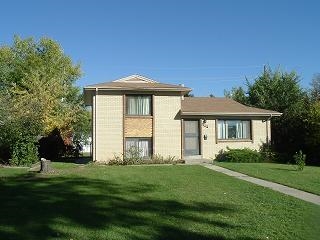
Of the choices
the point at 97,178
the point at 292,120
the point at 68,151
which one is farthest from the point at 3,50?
the point at 97,178

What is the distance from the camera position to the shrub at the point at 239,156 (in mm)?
29469

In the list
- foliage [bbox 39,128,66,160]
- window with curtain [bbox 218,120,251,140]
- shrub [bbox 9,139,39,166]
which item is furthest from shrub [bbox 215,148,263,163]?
foliage [bbox 39,128,66,160]

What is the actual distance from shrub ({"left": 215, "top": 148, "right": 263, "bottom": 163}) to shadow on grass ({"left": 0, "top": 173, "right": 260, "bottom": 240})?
48.3ft

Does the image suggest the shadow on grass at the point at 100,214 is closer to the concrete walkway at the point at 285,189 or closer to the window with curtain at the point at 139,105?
the concrete walkway at the point at 285,189

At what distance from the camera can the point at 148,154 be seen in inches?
1138

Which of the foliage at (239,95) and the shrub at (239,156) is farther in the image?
the foliage at (239,95)

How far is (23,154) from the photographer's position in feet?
86.2

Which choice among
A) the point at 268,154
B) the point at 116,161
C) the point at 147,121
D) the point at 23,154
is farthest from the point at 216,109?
the point at 23,154

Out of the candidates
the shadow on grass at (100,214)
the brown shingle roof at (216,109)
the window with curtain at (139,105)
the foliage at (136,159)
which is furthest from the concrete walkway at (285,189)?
the brown shingle roof at (216,109)

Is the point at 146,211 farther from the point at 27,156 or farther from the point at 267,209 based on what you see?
the point at 27,156

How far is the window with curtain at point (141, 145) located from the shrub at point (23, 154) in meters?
5.36

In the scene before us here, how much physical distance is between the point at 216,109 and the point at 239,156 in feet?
11.7

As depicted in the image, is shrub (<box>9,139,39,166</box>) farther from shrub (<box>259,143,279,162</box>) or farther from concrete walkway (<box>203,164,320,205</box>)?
shrub (<box>259,143,279,162</box>)

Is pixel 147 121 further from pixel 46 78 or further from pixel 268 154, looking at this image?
pixel 46 78
